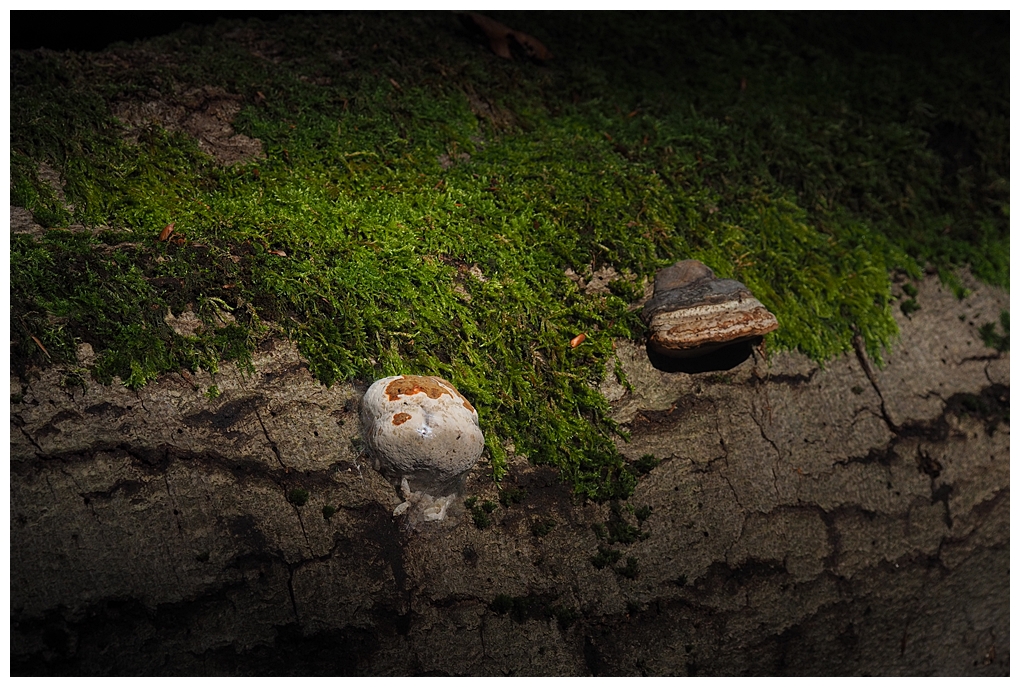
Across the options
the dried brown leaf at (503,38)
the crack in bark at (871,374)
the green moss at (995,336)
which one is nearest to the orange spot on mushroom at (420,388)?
the crack in bark at (871,374)

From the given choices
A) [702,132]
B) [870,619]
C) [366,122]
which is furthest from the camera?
[702,132]

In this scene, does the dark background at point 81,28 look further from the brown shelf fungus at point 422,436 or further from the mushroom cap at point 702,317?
the mushroom cap at point 702,317

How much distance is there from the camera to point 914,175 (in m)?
4.01

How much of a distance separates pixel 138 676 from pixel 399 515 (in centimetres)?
90

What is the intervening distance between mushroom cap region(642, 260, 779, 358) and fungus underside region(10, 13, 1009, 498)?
0.17 m

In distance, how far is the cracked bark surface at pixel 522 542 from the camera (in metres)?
2.26

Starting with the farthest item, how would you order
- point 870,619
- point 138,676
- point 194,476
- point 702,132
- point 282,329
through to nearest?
point 702,132, point 870,619, point 282,329, point 194,476, point 138,676

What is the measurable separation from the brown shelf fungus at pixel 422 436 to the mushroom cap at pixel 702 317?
2.73 feet

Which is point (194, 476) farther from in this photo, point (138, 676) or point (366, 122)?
point (366, 122)

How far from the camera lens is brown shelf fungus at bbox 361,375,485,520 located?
2408mm

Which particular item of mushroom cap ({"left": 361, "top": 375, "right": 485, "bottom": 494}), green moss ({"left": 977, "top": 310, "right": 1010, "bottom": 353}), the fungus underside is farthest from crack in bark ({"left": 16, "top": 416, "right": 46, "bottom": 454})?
green moss ({"left": 977, "top": 310, "right": 1010, "bottom": 353})

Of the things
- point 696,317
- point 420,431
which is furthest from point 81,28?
point 696,317

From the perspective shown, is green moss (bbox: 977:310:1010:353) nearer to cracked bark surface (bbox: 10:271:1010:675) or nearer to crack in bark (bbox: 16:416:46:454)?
cracked bark surface (bbox: 10:271:1010:675)

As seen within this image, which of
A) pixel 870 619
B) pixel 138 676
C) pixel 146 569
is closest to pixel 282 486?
pixel 146 569
